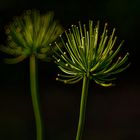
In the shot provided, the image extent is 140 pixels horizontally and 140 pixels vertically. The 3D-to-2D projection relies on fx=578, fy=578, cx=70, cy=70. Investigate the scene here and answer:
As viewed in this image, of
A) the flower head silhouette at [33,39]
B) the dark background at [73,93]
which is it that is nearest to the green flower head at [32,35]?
the flower head silhouette at [33,39]

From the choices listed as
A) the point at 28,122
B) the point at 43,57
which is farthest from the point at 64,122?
the point at 43,57

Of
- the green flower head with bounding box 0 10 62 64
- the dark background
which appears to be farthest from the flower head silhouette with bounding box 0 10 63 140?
the dark background

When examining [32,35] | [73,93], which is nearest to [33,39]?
[32,35]

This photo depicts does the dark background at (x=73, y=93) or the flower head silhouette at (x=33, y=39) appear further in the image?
the dark background at (x=73, y=93)

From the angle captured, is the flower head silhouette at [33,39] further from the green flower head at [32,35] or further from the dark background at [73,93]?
the dark background at [73,93]

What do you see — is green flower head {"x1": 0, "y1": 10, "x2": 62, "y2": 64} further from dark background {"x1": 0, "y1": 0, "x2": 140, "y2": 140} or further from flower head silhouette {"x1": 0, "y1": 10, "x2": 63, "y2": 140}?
dark background {"x1": 0, "y1": 0, "x2": 140, "y2": 140}

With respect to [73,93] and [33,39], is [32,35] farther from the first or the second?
[73,93]
